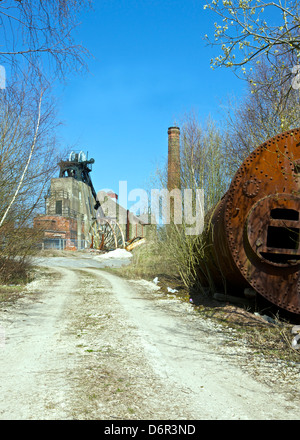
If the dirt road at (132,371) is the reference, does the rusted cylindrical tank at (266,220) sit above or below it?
above

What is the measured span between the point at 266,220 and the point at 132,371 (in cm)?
339

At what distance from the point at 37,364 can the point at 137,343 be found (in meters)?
1.37

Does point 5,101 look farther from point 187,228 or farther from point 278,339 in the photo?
point 278,339

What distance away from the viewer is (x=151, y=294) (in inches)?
391

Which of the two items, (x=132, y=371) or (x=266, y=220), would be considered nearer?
(x=132, y=371)

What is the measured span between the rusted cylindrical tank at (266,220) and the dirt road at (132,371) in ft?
3.71

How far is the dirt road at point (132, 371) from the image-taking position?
2855mm

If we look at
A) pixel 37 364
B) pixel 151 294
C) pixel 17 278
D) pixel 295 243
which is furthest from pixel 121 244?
pixel 37 364

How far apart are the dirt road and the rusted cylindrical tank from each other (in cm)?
113

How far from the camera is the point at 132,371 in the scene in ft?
12.3

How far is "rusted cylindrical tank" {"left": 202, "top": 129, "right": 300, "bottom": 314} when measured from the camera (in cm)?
593

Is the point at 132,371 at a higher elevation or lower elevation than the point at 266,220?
lower

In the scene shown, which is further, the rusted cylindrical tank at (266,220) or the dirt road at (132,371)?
the rusted cylindrical tank at (266,220)
